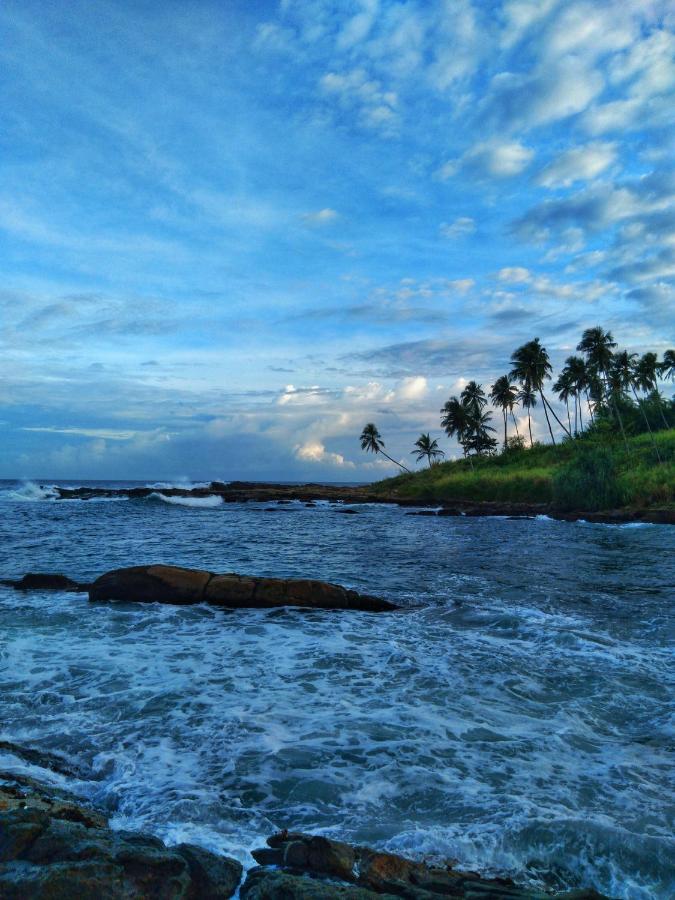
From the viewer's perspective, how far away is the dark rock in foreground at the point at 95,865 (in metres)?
2.88

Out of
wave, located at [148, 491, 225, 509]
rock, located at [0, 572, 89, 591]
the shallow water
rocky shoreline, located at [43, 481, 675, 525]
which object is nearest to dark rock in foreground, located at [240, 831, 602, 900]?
the shallow water

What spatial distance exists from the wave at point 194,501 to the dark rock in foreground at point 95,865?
179 ft

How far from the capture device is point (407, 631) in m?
9.94

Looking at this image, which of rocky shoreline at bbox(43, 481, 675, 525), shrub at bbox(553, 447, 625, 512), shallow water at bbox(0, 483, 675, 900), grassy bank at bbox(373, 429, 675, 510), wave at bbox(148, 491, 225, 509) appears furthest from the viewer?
wave at bbox(148, 491, 225, 509)

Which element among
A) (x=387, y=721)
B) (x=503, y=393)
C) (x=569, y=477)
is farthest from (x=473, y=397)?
(x=387, y=721)

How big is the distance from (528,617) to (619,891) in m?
7.63

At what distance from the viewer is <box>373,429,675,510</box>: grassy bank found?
125 ft

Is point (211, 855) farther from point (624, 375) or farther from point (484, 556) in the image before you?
point (624, 375)

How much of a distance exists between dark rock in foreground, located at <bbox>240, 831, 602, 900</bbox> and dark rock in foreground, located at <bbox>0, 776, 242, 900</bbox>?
0.29 m

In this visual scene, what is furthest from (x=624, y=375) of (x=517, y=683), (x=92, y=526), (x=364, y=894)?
(x=364, y=894)

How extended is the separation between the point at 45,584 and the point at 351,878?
12.9 m

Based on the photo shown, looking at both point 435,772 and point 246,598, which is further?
point 246,598

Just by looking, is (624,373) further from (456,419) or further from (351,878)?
(351,878)

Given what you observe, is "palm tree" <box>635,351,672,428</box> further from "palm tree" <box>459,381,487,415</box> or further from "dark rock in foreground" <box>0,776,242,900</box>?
"dark rock in foreground" <box>0,776,242,900</box>
